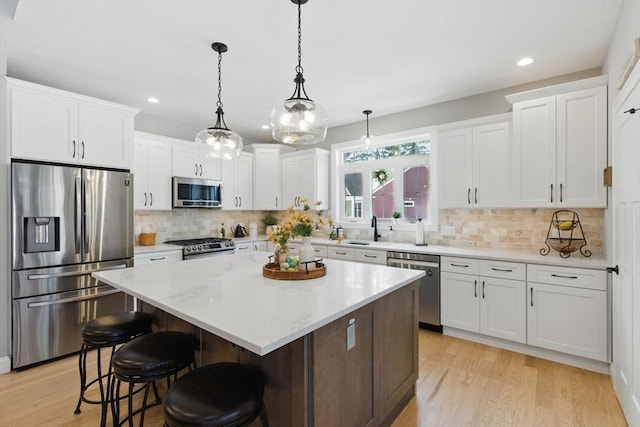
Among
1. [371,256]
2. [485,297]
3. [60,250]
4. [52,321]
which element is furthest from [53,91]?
[485,297]

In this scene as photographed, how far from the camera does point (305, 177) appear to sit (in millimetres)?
5047

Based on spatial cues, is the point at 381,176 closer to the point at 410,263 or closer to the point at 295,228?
the point at 410,263

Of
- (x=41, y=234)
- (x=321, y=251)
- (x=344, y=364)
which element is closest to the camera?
(x=344, y=364)

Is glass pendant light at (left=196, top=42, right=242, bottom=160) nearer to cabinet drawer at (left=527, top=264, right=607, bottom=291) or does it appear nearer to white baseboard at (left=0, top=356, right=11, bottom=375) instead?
white baseboard at (left=0, top=356, right=11, bottom=375)

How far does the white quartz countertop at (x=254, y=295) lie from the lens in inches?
48.9

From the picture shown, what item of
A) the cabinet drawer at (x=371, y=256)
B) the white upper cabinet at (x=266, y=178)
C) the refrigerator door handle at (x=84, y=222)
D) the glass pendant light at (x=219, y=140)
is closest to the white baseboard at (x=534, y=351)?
the cabinet drawer at (x=371, y=256)

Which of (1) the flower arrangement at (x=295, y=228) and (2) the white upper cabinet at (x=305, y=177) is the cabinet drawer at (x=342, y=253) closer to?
(2) the white upper cabinet at (x=305, y=177)

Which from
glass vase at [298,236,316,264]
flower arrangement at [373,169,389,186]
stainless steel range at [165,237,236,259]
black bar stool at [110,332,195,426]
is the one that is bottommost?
black bar stool at [110,332,195,426]

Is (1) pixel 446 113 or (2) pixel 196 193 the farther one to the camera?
(2) pixel 196 193

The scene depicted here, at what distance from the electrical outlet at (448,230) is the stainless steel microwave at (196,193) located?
330 cm

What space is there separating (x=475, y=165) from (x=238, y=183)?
11.7 ft

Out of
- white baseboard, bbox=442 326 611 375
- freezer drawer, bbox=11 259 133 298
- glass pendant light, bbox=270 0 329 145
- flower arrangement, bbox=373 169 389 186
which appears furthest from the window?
freezer drawer, bbox=11 259 133 298

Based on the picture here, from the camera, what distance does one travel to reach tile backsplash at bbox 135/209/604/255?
308 cm

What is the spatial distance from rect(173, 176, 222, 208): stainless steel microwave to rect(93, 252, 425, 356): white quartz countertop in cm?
191
